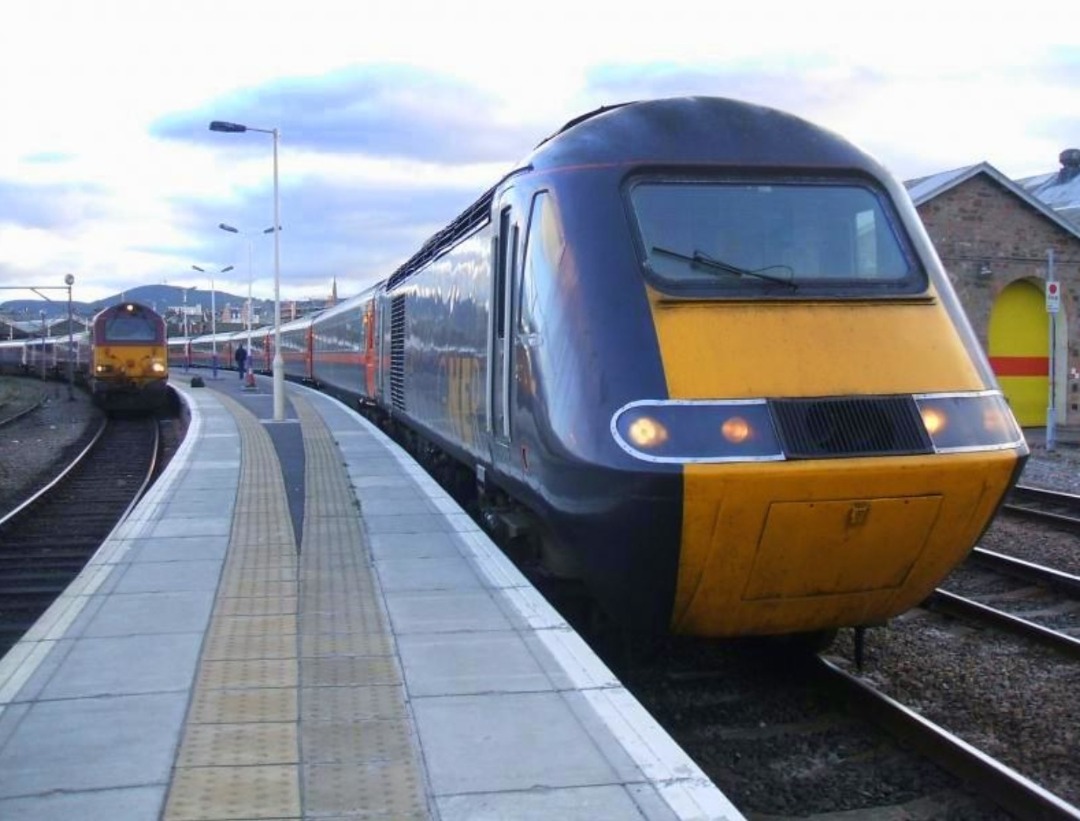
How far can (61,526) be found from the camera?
1345cm

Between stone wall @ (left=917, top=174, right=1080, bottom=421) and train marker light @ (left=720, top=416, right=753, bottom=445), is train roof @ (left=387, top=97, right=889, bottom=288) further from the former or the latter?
stone wall @ (left=917, top=174, right=1080, bottom=421)

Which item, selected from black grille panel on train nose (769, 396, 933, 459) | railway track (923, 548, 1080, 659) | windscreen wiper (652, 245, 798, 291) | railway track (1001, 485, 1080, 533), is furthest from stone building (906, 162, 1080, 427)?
black grille panel on train nose (769, 396, 933, 459)

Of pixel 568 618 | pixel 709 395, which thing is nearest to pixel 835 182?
pixel 709 395

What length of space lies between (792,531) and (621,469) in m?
0.82

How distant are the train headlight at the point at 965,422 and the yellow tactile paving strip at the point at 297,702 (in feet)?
8.97

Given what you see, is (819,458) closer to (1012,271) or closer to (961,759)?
(961,759)

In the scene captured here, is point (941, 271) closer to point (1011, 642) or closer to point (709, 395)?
point (709, 395)

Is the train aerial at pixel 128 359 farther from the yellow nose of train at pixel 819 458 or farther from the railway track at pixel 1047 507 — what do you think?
the yellow nose of train at pixel 819 458

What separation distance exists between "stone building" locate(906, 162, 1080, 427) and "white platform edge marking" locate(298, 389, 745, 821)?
2192 cm

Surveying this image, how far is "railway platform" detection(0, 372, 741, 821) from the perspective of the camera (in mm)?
3953

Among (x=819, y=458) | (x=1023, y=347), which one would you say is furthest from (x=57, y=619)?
(x=1023, y=347)

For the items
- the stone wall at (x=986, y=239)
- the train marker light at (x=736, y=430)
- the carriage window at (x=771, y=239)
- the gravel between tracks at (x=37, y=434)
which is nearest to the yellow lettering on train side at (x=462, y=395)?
the carriage window at (x=771, y=239)

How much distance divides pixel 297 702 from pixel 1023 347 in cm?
2731

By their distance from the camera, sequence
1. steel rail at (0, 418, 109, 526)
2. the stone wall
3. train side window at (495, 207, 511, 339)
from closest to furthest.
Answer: train side window at (495, 207, 511, 339) → steel rail at (0, 418, 109, 526) → the stone wall
